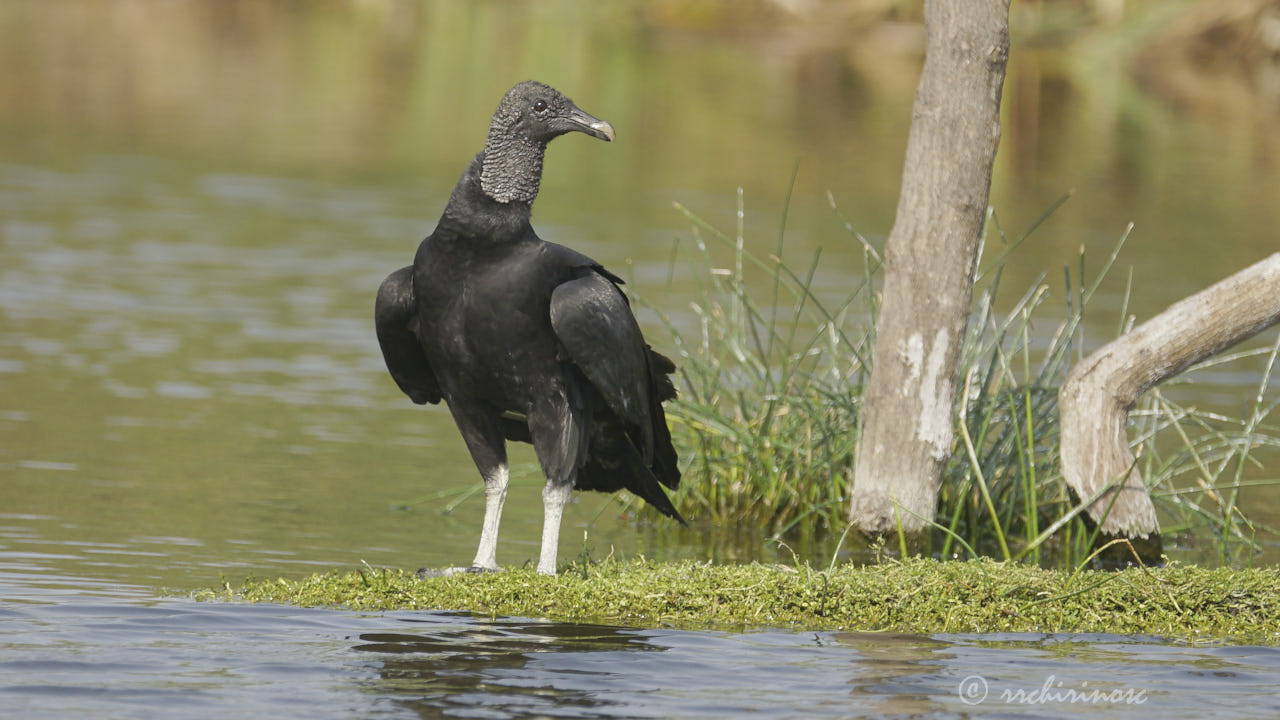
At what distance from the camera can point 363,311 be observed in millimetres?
14609

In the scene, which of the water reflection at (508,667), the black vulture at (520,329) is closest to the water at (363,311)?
the water reflection at (508,667)

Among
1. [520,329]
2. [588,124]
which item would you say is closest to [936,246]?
[588,124]

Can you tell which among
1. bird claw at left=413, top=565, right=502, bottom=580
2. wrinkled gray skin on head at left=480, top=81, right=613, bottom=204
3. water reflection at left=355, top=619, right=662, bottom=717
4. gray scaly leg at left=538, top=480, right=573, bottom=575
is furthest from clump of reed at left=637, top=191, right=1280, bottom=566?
water reflection at left=355, top=619, right=662, bottom=717

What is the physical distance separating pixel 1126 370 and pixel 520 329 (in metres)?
2.85

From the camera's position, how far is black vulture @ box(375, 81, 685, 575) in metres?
6.62

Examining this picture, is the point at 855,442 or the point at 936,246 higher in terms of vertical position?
the point at 936,246

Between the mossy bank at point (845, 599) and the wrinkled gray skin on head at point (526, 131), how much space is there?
4.76 feet

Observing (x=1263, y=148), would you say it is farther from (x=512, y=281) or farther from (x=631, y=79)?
(x=512, y=281)

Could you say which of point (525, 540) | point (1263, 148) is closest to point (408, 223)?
point (525, 540)

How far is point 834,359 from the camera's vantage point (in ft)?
28.8

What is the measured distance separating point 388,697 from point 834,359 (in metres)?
3.79

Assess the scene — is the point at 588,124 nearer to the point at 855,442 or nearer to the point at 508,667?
the point at 508,667

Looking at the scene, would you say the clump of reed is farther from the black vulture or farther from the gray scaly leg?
the gray scaly leg

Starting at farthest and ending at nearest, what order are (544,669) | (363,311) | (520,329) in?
(363,311) < (520,329) < (544,669)
